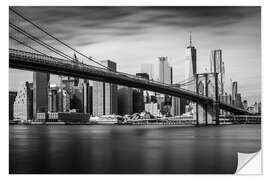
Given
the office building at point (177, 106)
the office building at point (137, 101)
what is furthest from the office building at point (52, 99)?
the office building at point (177, 106)

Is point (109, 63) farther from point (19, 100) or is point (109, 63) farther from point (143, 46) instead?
point (19, 100)

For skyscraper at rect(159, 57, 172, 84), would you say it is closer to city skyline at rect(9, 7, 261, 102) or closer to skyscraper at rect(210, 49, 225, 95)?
city skyline at rect(9, 7, 261, 102)

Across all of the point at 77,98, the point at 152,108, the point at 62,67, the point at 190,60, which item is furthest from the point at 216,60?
the point at 152,108

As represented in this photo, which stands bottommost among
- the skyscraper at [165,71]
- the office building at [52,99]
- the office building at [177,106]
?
the office building at [177,106]

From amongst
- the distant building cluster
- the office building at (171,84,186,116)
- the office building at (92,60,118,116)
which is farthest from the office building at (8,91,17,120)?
the office building at (171,84,186,116)

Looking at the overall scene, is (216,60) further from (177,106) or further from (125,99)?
(177,106)

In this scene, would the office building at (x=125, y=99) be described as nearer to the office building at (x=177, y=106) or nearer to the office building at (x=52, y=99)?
the office building at (x=52, y=99)
